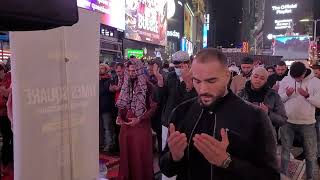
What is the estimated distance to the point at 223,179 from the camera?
103 inches

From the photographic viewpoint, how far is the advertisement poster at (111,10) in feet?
69.8

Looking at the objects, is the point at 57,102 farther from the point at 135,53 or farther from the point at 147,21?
the point at 147,21

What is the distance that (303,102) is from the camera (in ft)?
23.2

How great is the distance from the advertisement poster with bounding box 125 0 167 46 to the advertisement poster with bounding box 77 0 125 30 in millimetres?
1292

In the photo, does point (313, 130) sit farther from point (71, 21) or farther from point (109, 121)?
point (71, 21)

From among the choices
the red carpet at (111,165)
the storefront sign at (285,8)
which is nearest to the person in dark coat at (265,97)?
the red carpet at (111,165)

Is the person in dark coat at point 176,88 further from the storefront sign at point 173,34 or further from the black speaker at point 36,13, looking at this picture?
the storefront sign at point 173,34

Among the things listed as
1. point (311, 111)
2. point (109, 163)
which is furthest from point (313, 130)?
point (109, 163)

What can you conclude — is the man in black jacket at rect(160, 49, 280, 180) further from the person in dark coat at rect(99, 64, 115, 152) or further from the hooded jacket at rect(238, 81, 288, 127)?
the person in dark coat at rect(99, 64, 115, 152)

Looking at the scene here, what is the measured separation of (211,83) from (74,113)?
2330 mm

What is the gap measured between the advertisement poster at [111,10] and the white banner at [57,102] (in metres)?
15.7

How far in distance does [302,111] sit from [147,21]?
2668 centimetres

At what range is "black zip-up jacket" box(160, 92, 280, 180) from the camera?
2.59 metres

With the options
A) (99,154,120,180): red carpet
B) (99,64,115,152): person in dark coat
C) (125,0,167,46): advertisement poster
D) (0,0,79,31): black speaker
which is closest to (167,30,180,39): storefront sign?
(125,0,167,46): advertisement poster
